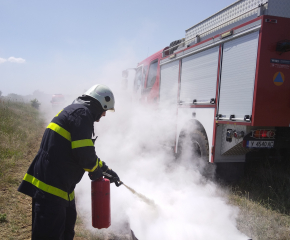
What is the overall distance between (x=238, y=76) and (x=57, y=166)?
282 cm

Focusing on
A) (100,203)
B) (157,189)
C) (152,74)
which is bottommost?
(157,189)

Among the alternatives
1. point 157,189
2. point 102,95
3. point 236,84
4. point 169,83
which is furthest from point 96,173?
point 169,83

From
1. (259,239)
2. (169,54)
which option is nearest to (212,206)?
(259,239)

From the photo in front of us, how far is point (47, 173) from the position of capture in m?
2.14

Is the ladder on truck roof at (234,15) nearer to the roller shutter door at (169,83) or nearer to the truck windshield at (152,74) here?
the roller shutter door at (169,83)

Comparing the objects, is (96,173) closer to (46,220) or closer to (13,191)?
(46,220)

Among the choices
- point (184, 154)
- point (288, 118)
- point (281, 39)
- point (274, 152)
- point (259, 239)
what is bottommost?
point (259, 239)

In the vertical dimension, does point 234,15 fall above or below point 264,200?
above

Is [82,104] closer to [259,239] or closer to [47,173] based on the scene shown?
[47,173]

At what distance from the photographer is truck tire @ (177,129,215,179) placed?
443 cm

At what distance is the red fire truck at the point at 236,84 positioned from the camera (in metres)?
3.31

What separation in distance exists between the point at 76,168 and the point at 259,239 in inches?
88.4

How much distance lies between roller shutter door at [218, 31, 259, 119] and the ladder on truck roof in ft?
1.11

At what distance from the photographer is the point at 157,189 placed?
13.9 ft
